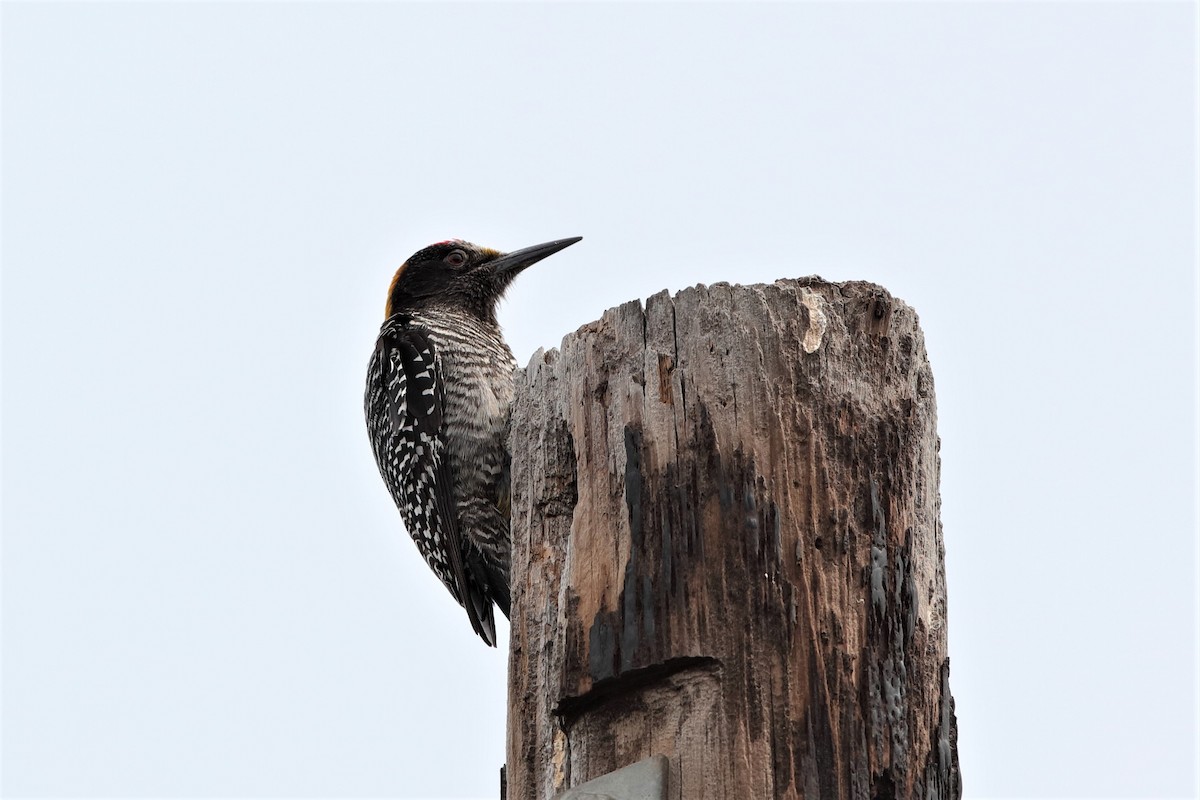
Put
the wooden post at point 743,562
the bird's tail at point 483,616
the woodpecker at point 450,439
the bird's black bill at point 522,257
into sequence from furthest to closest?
the bird's black bill at point 522,257, the bird's tail at point 483,616, the woodpecker at point 450,439, the wooden post at point 743,562

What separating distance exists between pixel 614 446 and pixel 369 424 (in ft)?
12.5

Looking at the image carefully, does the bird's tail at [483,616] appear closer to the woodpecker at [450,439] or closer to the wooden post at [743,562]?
the woodpecker at [450,439]

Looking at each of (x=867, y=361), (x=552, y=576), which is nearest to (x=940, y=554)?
(x=867, y=361)

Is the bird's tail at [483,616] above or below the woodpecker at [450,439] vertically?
below

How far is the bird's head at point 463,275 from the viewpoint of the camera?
7812 millimetres

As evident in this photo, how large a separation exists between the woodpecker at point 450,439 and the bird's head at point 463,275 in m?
0.14

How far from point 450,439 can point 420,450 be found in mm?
181

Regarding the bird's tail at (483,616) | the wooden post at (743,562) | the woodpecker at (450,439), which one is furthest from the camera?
the bird's tail at (483,616)

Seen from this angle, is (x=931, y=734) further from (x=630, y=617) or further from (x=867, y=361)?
(x=867, y=361)

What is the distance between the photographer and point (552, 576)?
13.1 ft

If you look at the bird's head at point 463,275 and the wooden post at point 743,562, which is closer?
the wooden post at point 743,562

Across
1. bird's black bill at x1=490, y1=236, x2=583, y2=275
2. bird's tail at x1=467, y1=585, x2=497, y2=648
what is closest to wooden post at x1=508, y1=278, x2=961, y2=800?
bird's tail at x1=467, y1=585, x2=497, y2=648

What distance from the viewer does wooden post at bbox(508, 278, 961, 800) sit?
11.2 ft

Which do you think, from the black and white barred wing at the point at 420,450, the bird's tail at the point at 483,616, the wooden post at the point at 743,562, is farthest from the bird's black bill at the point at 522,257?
the wooden post at the point at 743,562
